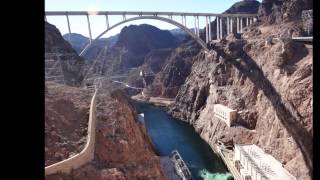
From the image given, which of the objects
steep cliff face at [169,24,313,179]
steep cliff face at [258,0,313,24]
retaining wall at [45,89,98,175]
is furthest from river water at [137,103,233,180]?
steep cliff face at [258,0,313,24]

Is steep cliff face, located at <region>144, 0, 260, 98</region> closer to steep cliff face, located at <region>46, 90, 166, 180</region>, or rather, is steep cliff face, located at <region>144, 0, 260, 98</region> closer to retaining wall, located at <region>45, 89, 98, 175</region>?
steep cliff face, located at <region>46, 90, 166, 180</region>

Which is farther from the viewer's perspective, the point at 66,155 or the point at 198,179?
the point at 198,179

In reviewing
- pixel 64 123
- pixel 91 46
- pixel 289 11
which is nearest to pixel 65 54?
pixel 91 46

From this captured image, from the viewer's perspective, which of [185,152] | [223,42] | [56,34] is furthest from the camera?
[223,42]

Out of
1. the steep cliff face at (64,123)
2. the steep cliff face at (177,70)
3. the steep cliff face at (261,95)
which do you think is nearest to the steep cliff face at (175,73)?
the steep cliff face at (177,70)

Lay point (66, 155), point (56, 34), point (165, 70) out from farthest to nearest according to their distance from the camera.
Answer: point (165, 70), point (56, 34), point (66, 155)

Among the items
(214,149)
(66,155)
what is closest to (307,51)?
(214,149)

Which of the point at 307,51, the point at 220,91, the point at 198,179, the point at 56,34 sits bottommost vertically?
the point at 198,179
